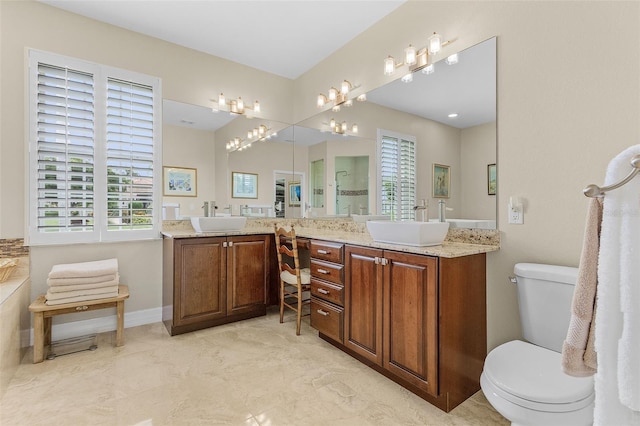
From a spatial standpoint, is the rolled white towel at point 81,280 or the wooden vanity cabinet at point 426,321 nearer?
the wooden vanity cabinet at point 426,321

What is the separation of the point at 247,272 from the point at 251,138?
163 cm

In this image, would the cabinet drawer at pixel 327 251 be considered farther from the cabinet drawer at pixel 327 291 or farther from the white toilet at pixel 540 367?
the white toilet at pixel 540 367

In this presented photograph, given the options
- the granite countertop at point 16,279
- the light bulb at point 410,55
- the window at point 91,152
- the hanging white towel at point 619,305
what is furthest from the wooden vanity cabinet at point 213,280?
the hanging white towel at point 619,305

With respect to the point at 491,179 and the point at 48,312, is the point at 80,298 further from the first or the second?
the point at 491,179

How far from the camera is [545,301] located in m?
1.52

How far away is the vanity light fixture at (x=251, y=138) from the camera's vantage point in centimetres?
351

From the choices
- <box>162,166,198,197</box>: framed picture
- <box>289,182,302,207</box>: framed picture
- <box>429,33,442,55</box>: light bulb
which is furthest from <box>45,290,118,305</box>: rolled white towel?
<box>429,33,442,55</box>: light bulb

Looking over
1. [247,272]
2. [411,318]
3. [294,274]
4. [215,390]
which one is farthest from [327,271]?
[215,390]

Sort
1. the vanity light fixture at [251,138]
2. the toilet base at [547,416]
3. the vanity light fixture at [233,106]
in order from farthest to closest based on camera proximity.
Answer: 1. the vanity light fixture at [251,138]
2. the vanity light fixture at [233,106]
3. the toilet base at [547,416]

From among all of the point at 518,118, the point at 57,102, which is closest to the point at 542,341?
the point at 518,118

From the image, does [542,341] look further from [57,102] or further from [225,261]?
[57,102]

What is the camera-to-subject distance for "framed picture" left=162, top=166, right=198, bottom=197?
3.06 m

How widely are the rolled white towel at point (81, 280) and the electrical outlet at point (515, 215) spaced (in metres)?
2.99

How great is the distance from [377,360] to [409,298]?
1.77 feet
